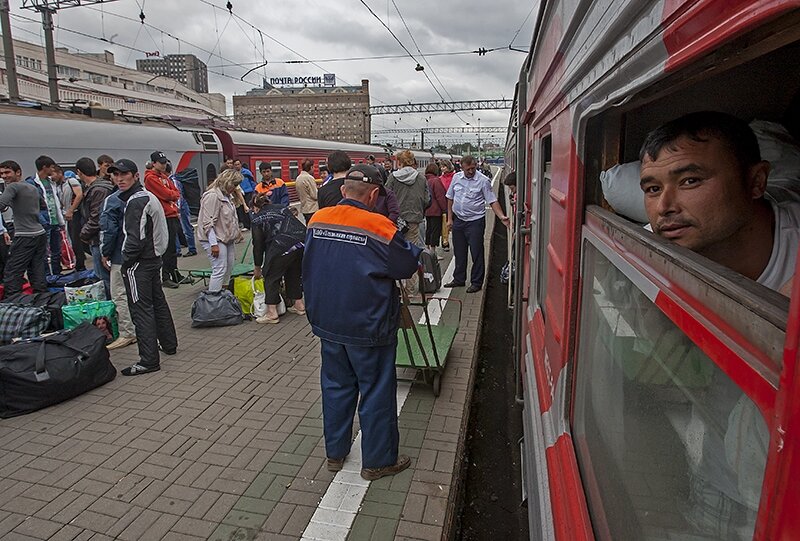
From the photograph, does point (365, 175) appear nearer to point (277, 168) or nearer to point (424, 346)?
point (424, 346)

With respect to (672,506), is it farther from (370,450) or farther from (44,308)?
(44,308)

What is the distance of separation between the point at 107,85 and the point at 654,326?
54135 millimetres

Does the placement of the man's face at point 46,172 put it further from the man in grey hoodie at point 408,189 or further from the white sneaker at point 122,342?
the man in grey hoodie at point 408,189

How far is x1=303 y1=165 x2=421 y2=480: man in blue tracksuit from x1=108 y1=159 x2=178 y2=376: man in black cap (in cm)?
233

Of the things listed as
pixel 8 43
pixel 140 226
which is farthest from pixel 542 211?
pixel 8 43

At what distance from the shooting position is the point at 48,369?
13.4 ft

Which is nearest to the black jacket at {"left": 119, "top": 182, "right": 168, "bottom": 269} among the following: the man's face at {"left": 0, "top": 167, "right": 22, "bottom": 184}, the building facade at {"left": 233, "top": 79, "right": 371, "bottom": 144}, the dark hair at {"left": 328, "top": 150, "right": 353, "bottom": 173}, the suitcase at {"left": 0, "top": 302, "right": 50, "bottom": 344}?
the suitcase at {"left": 0, "top": 302, "right": 50, "bottom": 344}

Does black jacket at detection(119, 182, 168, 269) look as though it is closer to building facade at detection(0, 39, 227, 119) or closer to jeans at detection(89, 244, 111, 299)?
jeans at detection(89, 244, 111, 299)

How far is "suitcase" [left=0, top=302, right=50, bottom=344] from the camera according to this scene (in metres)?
4.99

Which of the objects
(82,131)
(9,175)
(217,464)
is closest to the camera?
(217,464)

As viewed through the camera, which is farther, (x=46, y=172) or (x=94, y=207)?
(x=46, y=172)

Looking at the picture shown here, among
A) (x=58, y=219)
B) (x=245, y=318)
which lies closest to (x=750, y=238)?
(x=245, y=318)

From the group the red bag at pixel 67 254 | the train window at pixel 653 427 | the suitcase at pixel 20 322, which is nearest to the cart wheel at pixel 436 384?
the train window at pixel 653 427

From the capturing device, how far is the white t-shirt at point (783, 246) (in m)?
0.98
